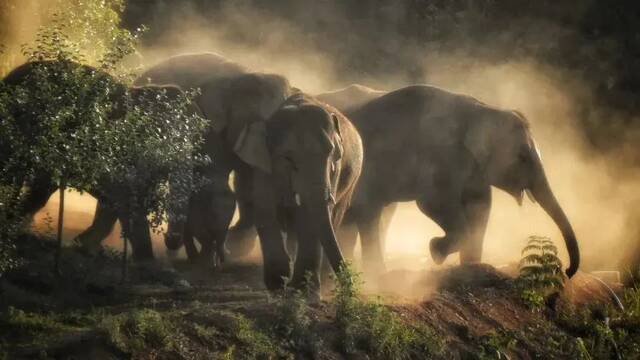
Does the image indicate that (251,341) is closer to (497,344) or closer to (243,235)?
(497,344)

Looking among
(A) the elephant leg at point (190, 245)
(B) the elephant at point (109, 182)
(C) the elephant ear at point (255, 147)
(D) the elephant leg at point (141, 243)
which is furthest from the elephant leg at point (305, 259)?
(A) the elephant leg at point (190, 245)

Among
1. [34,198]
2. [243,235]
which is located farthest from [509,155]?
[34,198]

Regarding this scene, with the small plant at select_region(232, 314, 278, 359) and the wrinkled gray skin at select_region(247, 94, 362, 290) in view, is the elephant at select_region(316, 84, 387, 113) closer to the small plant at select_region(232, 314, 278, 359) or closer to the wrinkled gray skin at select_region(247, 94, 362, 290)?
the wrinkled gray skin at select_region(247, 94, 362, 290)

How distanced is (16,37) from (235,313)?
13388mm

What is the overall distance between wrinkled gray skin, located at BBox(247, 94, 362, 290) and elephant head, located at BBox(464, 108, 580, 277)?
4.11 meters

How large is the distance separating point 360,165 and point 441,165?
300cm

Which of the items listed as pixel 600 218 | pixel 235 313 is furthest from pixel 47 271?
pixel 600 218

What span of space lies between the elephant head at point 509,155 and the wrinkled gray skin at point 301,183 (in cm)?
411

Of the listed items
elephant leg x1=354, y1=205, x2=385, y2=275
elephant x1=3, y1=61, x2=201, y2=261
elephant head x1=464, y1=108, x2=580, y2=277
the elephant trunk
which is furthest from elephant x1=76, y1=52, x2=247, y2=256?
the elephant trunk

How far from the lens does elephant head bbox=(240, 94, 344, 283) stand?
17.6 m

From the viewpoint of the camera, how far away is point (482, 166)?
23.1 meters

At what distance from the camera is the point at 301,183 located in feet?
59.1

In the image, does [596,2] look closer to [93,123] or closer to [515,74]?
[515,74]

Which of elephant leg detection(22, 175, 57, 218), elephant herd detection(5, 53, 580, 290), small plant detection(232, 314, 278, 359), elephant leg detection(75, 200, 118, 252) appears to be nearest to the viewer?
small plant detection(232, 314, 278, 359)
